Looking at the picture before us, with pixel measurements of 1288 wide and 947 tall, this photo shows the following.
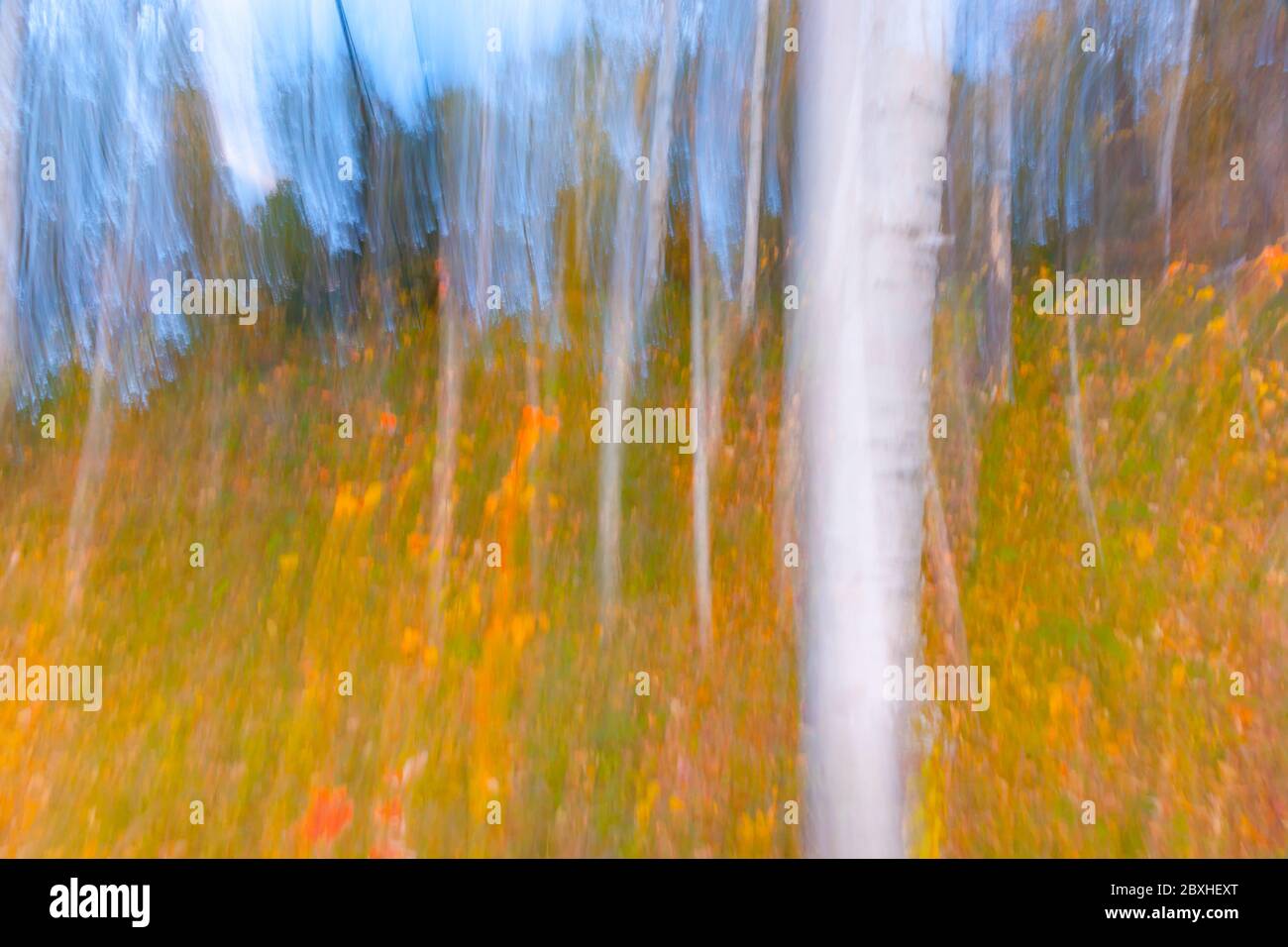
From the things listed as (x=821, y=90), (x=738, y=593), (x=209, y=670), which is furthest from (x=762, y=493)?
(x=209, y=670)

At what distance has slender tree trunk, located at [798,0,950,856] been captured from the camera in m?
2.36

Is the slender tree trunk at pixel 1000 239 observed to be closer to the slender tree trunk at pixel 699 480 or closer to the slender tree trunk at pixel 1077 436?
the slender tree trunk at pixel 1077 436

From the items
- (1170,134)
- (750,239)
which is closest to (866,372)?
(750,239)

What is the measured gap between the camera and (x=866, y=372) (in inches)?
94.4

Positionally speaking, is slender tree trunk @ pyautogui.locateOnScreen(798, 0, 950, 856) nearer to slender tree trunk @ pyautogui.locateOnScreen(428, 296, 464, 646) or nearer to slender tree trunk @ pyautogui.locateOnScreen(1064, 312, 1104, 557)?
slender tree trunk @ pyautogui.locateOnScreen(1064, 312, 1104, 557)

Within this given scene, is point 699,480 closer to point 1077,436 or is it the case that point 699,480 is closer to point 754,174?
point 754,174

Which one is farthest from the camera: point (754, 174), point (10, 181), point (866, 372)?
point (10, 181)

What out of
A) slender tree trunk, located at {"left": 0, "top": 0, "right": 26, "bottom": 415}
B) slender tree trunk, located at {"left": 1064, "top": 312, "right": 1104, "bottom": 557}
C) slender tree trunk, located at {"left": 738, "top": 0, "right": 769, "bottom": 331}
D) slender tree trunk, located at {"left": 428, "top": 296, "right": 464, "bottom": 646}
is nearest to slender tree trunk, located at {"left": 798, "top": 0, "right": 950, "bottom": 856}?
slender tree trunk, located at {"left": 738, "top": 0, "right": 769, "bottom": 331}

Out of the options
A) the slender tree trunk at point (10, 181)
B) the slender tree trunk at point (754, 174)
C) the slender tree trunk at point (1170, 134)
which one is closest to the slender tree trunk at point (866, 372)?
the slender tree trunk at point (754, 174)

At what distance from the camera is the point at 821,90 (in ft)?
7.97

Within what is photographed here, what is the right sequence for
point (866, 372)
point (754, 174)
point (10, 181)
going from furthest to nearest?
1. point (10, 181)
2. point (754, 174)
3. point (866, 372)

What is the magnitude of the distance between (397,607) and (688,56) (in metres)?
2.27

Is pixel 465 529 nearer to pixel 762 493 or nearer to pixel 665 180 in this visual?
pixel 762 493
